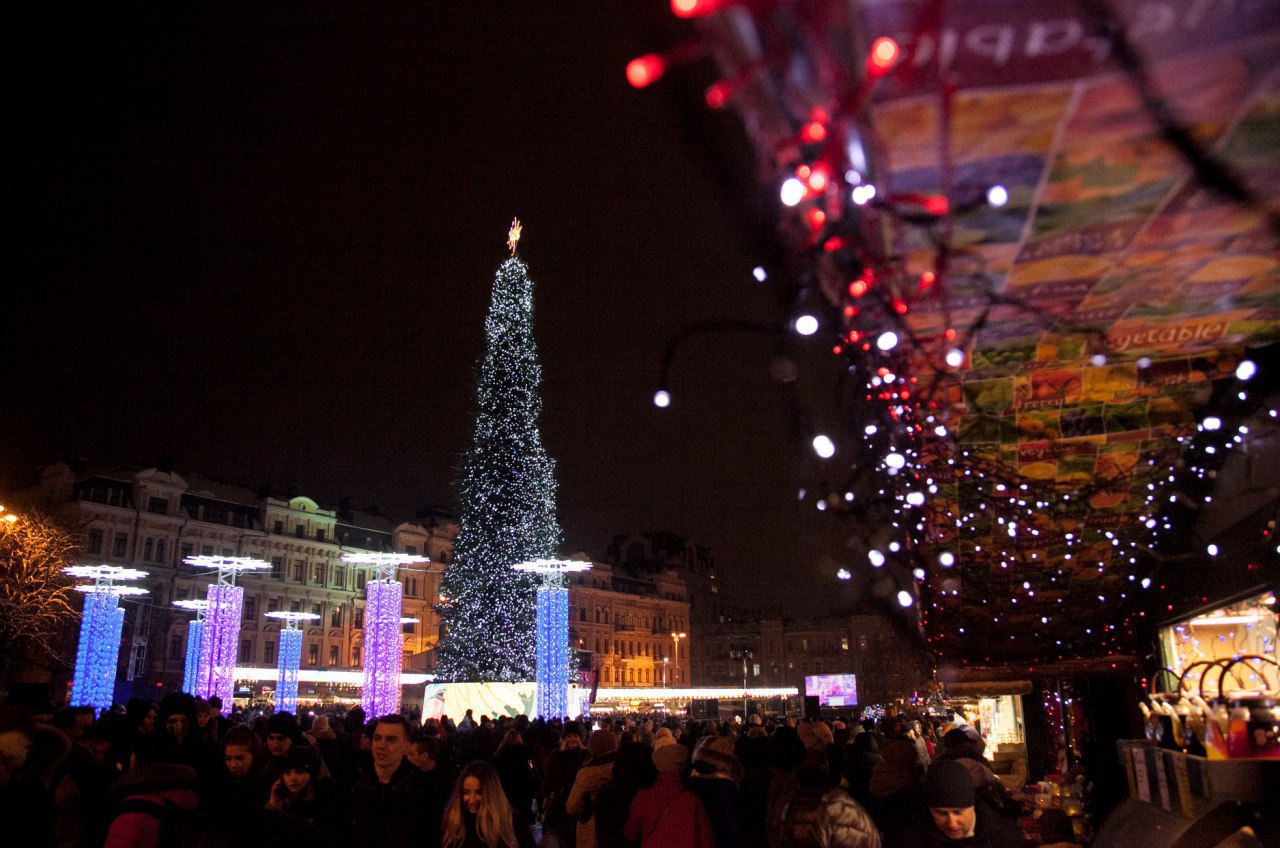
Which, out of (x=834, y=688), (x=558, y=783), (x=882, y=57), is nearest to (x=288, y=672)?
(x=558, y=783)

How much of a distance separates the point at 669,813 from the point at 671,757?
34cm

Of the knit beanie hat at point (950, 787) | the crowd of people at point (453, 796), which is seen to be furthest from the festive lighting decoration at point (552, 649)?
the knit beanie hat at point (950, 787)

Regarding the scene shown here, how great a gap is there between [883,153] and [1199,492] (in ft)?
20.6

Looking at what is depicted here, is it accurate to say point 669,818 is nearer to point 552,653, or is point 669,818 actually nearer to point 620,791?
point 620,791

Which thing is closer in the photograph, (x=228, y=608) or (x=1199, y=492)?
(x=1199, y=492)

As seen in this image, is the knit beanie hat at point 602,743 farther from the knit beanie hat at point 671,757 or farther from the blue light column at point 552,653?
the blue light column at point 552,653

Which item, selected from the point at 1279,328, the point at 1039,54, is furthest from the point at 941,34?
the point at 1279,328

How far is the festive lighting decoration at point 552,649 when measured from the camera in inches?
929

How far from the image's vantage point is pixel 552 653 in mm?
23562

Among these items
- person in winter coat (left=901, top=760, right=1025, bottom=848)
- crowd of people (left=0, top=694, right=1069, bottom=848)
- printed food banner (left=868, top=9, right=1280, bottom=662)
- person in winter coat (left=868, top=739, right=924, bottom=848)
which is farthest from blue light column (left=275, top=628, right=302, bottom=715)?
person in winter coat (left=901, top=760, right=1025, bottom=848)

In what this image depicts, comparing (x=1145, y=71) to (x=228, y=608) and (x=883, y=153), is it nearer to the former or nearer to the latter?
(x=883, y=153)

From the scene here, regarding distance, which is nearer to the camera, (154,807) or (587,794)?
(154,807)

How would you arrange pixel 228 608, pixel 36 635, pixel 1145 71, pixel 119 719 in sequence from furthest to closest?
pixel 36 635 → pixel 228 608 → pixel 119 719 → pixel 1145 71

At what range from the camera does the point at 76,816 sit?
17.5 ft
